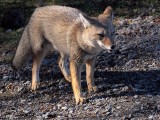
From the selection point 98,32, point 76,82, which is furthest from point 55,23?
→ point 98,32

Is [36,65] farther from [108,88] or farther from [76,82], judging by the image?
[108,88]

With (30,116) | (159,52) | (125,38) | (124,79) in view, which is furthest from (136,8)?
(30,116)

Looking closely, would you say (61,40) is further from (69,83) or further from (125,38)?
(125,38)

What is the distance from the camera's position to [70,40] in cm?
689

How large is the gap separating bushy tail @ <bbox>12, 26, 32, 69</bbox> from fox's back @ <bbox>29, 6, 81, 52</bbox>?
0.27 metres

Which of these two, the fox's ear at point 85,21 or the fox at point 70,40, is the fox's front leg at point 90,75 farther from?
the fox's ear at point 85,21

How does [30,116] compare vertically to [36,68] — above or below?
below

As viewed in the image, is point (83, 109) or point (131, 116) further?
point (83, 109)

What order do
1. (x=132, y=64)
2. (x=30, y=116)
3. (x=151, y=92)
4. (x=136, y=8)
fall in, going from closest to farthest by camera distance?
(x=30, y=116), (x=151, y=92), (x=132, y=64), (x=136, y=8)

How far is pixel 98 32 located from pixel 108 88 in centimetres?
125

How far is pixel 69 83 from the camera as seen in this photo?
A: 7684 millimetres

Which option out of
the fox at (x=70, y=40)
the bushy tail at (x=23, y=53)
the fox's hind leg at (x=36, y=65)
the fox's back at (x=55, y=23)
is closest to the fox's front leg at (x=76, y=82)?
the fox at (x=70, y=40)

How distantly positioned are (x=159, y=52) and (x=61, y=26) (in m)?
2.13

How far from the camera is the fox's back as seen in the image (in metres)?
7.21
